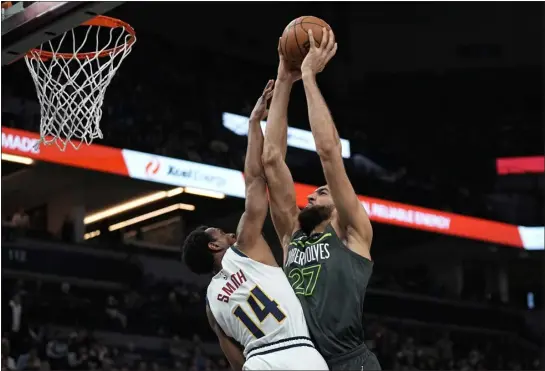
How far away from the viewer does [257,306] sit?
4344mm

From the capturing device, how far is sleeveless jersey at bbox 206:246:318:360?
14.1ft

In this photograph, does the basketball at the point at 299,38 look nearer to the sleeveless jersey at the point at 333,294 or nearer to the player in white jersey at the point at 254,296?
the player in white jersey at the point at 254,296

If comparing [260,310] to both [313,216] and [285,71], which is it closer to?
[313,216]

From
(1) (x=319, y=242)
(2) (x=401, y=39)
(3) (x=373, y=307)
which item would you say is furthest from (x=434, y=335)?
(1) (x=319, y=242)

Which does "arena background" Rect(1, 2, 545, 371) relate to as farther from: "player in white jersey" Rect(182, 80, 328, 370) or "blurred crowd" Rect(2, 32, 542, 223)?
"player in white jersey" Rect(182, 80, 328, 370)

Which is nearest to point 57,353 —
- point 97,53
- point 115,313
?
point 115,313

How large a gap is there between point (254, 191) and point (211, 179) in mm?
11727

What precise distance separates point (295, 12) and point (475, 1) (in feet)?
12.3

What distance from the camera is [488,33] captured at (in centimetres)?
2202

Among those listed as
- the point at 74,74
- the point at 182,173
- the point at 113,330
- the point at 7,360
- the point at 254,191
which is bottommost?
the point at 113,330

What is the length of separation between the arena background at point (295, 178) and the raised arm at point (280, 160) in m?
8.51

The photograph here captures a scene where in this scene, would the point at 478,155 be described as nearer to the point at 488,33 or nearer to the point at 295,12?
the point at 488,33

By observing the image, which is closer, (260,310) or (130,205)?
(260,310)

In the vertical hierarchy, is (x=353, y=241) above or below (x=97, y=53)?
below
